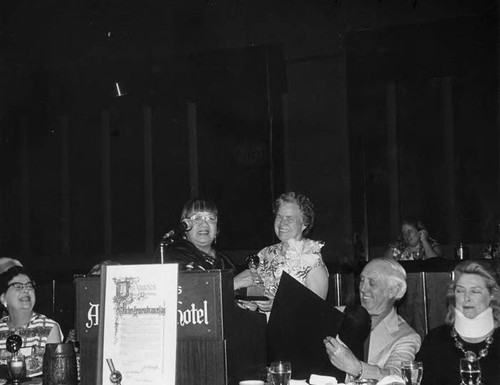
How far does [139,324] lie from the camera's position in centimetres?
172

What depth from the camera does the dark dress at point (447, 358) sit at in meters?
2.76

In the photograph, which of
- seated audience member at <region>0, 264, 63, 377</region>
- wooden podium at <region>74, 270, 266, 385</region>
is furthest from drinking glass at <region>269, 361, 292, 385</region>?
seated audience member at <region>0, 264, 63, 377</region>

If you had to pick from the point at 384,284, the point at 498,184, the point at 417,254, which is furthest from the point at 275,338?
the point at 498,184

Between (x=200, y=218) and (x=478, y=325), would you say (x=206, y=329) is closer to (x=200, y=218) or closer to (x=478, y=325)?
(x=200, y=218)

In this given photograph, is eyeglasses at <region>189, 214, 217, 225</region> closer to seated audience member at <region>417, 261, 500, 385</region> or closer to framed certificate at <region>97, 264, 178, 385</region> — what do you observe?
seated audience member at <region>417, 261, 500, 385</region>

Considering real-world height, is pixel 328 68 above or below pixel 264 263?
above

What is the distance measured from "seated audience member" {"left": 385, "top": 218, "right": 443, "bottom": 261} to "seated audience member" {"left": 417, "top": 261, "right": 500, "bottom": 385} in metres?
3.38

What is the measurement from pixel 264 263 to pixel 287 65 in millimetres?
3924

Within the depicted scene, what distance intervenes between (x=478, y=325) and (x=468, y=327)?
0.12 feet

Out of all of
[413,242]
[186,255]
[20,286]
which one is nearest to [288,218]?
[186,255]

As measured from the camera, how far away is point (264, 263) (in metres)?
3.68

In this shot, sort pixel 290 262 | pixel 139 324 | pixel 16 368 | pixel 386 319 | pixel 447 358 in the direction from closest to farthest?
pixel 139 324
pixel 16 368
pixel 447 358
pixel 386 319
pixel 290 262

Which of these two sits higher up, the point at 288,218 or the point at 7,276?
the point at 288,218

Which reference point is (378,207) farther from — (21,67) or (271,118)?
(21,67)
